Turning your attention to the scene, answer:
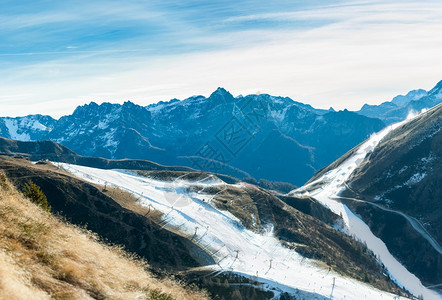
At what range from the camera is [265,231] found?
149875 mm

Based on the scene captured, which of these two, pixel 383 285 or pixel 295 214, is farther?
pixel 295 214

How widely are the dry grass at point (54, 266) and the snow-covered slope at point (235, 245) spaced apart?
8017cm

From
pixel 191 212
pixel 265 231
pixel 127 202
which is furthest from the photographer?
pixel 265 231

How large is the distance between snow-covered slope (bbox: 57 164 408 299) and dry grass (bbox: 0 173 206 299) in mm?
80166

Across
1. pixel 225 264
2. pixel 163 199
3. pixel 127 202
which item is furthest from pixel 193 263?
pixel 163 199

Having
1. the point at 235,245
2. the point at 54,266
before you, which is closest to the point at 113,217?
the point at 235,245

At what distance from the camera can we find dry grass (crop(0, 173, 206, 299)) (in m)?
17.4

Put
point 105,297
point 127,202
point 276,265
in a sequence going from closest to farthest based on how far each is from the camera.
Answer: point 105,297 < point 276,265 < point 127,202

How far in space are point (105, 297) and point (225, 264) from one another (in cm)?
9105

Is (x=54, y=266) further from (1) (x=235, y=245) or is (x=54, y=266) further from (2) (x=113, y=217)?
(1) (x=235, y=245)

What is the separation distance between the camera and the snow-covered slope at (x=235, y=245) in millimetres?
105000

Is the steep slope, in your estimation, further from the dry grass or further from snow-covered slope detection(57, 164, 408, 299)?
A: the dry grass

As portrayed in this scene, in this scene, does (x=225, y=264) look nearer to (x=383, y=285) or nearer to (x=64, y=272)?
(x=383, y=285)

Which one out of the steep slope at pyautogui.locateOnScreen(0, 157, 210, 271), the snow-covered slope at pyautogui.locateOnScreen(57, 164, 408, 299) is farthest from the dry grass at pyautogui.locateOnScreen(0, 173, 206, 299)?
the snow-covered slope at pyautogui.locateOnScreen(57, 164, 408, 299)
